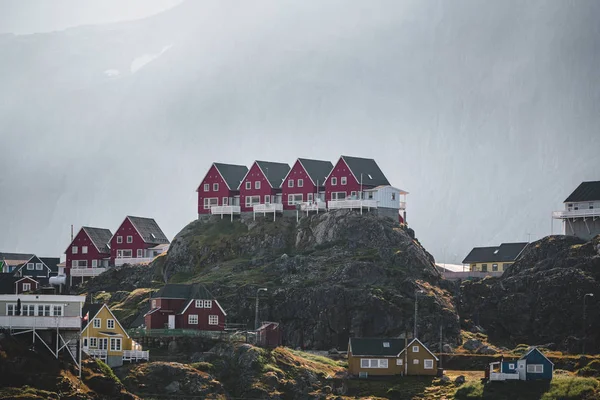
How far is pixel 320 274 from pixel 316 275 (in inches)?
15.8

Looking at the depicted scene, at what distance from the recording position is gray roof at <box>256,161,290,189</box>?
152750 millimetres

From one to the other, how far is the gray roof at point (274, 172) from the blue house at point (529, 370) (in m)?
48.2

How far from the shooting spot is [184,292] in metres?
122

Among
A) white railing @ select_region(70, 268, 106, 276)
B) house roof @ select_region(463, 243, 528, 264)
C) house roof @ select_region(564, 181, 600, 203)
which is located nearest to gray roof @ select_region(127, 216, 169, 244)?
white railing @ select_region(70, 268, 106, 276)

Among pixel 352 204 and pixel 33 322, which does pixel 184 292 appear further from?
pixel 352 204

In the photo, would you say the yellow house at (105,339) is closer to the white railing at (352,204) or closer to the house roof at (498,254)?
the white railing at (352,204)

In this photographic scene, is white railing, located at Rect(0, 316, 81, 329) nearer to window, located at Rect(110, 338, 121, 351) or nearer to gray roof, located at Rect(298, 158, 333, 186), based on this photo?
window, located at Rect(110, 338, 121, 351)

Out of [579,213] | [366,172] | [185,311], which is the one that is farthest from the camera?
[366,172]

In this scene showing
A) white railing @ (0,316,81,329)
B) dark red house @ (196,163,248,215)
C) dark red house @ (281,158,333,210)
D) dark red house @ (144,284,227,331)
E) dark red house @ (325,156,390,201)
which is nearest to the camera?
white railing @ (0,316,81,329)

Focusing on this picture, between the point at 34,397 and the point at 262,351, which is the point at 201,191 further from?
the point at 34,397

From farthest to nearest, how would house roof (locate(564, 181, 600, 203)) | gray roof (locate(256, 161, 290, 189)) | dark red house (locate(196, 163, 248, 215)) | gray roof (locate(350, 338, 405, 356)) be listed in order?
dark red house (locate(196, 163, 248, 215)), gray roof (locate(256, 161, 290, 189)), house roof (locate(564, 181, 600, 203)), gray roof (locate(350, 338, 405, 356))

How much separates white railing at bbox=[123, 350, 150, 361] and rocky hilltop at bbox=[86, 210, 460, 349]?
1833 cm

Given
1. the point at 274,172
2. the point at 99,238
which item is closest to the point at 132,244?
the point at 99,238

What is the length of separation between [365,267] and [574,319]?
20.5 metres
